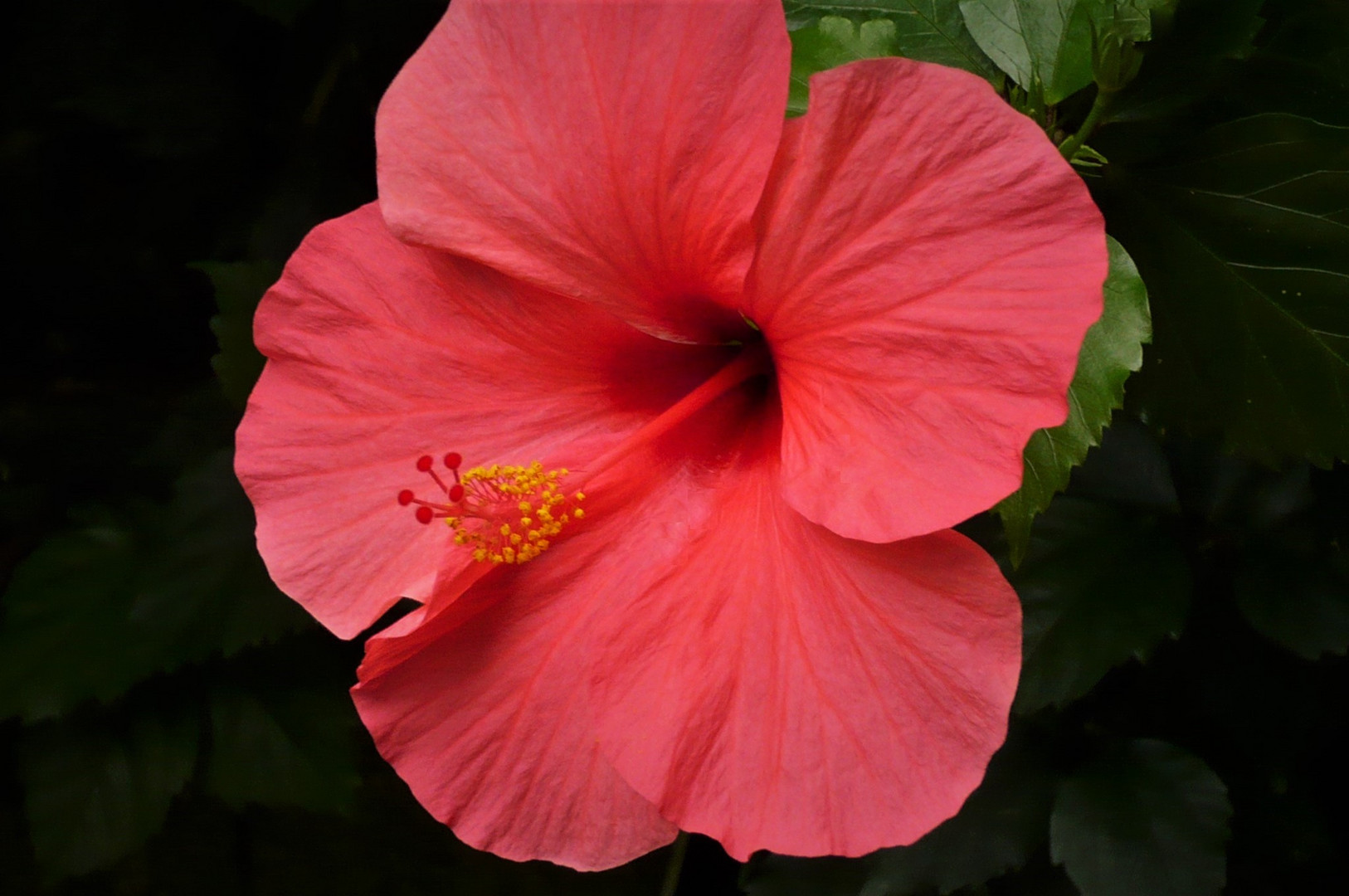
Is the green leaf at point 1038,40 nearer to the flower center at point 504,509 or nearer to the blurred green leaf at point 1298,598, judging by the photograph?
the flower center at point 504,509

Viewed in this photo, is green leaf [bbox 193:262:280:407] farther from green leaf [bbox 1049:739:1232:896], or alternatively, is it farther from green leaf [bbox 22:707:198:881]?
green leaf [bbox 1049:739:1232:896]

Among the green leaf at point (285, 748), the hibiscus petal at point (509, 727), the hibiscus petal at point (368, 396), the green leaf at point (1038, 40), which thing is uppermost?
the green leaf at point (1038, 40)

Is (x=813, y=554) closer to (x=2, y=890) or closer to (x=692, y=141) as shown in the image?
(x=692, y=141)

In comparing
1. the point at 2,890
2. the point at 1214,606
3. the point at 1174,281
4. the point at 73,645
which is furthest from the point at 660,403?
the point at 2,890

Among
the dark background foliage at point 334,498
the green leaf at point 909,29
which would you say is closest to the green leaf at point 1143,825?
the dark background foliage at point 334,498

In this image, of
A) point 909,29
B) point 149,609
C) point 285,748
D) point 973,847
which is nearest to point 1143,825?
point 973,847

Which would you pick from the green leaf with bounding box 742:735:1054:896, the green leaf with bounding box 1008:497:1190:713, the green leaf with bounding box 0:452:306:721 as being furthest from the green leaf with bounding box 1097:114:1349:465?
the green leaf with bounding box 0:452:306:721

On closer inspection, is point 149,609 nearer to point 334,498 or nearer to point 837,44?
point 334,498
